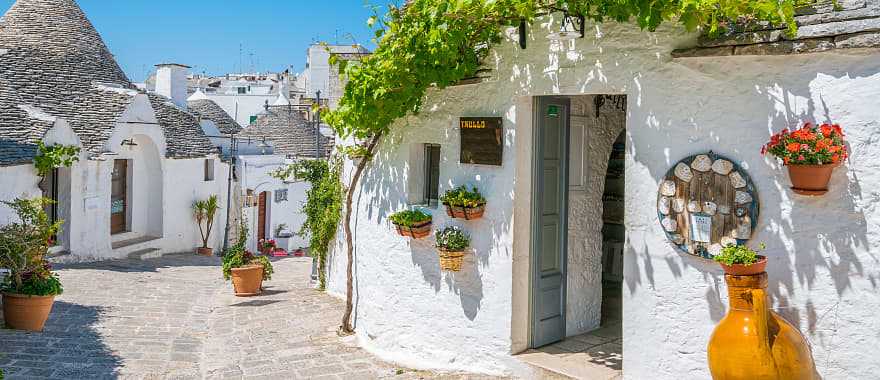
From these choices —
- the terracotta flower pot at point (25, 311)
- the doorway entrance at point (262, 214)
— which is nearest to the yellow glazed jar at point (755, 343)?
the terracotta flower pot at point (25, 311)

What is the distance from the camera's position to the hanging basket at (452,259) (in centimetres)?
673

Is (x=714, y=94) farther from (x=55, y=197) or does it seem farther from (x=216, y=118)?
(x=216, y=118)

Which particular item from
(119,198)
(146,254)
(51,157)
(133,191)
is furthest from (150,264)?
(51,157)

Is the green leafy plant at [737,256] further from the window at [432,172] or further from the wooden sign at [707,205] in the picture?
the window at [432,172]

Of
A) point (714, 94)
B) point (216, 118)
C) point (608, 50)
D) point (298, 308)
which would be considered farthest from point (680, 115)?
point (216, 118)

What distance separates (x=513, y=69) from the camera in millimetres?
6422

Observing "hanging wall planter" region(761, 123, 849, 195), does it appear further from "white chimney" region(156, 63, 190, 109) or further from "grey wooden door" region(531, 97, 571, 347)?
"white chimney" region(156, 63, 190, 109)

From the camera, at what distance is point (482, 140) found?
661 cm

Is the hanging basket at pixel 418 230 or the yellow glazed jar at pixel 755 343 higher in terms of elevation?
the hanging basket at pixel 418 230

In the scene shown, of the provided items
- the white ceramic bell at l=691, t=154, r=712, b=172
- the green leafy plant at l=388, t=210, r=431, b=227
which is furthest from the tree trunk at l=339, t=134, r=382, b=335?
the white ceramic bell at l=691, t=154, r=712, b=172

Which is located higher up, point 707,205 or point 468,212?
point 707,205

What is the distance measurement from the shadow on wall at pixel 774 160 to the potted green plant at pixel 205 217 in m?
17.3

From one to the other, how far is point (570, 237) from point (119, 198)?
14.5m

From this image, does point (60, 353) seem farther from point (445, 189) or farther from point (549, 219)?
point (549, 219)
